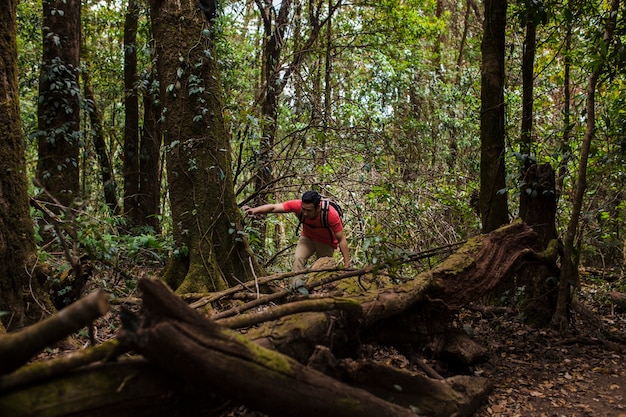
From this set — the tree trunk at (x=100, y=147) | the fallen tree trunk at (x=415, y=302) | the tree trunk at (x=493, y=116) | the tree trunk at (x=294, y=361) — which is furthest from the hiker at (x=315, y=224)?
the tree trunk at (x=100, y=147)

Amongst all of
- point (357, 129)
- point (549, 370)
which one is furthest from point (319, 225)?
point (549, 370)

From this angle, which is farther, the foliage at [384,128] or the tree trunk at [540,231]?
the foliage at [384,128]

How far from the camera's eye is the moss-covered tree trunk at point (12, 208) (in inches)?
185

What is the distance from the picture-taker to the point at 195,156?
6.55 meters

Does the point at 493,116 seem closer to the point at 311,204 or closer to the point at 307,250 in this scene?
the point at 311,204

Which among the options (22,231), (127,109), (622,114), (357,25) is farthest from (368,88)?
(22,231)

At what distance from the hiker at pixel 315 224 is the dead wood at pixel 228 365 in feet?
12.7

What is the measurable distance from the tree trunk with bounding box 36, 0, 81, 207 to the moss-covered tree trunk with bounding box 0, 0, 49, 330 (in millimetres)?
4104

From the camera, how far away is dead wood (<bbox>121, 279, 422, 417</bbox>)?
270 cm

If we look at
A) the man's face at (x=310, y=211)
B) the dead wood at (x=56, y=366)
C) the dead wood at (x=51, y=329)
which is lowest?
the dead wood at (x=56, y=366)

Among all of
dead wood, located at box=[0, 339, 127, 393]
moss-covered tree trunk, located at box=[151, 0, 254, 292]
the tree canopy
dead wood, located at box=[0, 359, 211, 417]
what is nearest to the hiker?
the tree canopy

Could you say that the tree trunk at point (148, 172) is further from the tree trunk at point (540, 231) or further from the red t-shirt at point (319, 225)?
the tree trunk at point (540, 231)

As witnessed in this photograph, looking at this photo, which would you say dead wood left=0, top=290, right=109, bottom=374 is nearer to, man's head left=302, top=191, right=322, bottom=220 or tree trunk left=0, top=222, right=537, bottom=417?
tree trunk left=0, top=222, right=537, bottom=417

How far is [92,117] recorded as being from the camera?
1105 centimetres
